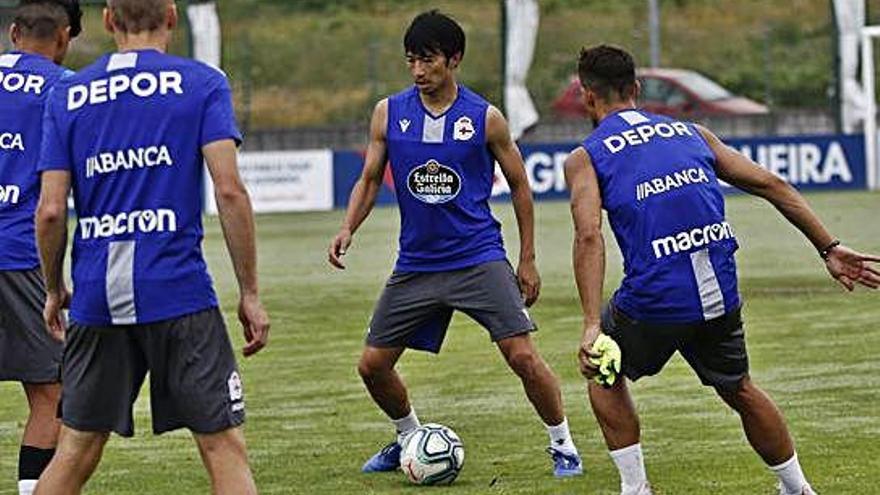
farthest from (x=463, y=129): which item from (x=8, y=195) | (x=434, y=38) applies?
(x=8, y=195)

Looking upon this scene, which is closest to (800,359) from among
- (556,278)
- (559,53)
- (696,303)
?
(696,303)

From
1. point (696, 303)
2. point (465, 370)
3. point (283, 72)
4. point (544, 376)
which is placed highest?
point (696, 303)

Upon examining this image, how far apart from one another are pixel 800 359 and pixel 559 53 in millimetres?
31400

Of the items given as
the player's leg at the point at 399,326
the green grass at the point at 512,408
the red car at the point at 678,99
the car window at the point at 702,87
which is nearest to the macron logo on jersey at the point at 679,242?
the green grass at the point at 512,408

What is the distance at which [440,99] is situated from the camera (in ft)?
32.6

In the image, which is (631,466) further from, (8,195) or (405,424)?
(8,195)

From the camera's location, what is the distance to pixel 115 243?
7.14m

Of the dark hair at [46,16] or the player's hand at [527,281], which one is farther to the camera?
the player's hand at [527,281]

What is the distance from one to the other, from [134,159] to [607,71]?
7.47ft

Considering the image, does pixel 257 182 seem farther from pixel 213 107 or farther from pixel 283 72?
pixel 213 107

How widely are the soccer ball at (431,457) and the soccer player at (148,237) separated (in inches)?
104

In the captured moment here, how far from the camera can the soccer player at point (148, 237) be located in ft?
23.2

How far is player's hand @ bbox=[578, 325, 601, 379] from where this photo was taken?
844 centimetres

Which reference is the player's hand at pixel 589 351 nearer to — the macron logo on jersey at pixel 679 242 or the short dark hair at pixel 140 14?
the macron logo on jersey at pixel 679 242
